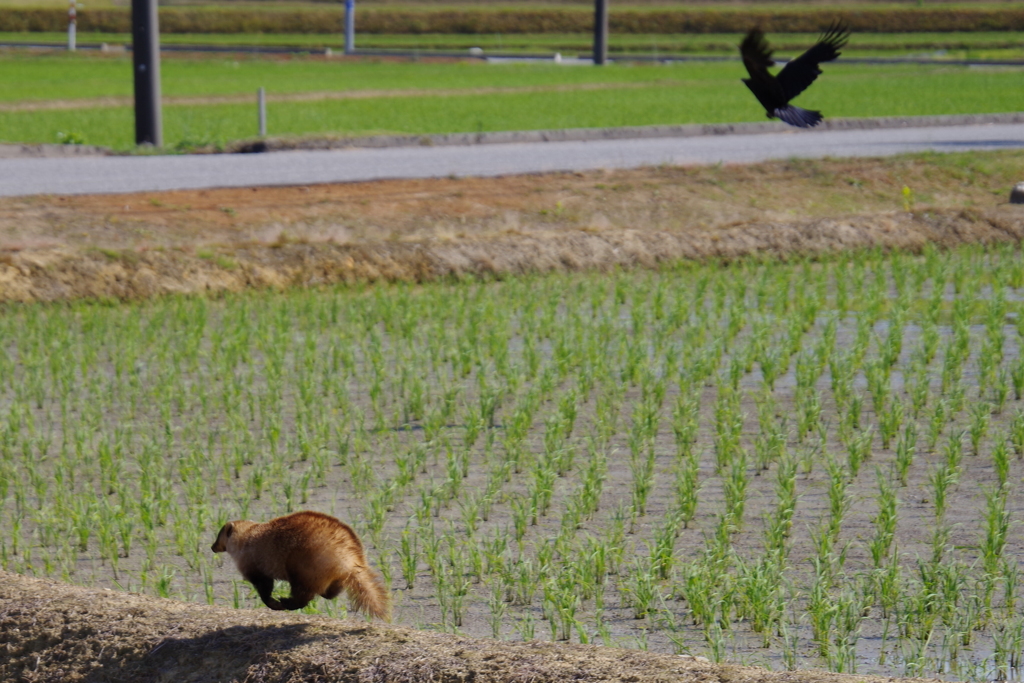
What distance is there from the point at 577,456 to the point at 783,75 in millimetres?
2173

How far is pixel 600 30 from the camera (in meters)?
42.9

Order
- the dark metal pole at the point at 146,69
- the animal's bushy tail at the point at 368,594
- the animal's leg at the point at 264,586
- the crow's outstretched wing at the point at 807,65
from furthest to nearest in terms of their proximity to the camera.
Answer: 1. the dark metal pole at the point at 146,69
2. the crow's outstretched wing at the point at 807,65
3. the animal's leg at the point at 264,586
4. the animal's bushy tail at the point at 368,594

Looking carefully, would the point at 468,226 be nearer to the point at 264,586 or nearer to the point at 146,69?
the point at 146,69

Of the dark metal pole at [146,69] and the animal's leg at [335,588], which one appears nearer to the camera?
the animal's leg at [335,588]

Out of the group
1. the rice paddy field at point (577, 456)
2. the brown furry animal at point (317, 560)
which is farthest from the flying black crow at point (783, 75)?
the brown furry animal at point (317, 560)

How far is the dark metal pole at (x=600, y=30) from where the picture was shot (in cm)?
4238

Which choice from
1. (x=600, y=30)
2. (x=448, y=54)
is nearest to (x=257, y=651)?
(x=600, y=30)

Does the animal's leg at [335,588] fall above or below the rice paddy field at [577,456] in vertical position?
above

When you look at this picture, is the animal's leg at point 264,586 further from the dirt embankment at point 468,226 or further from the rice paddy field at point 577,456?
the dirt embankment at point 468,226

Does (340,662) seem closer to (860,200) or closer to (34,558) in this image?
(34,558)

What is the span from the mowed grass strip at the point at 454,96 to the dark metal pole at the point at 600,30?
98 centimetres

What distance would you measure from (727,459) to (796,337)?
9.00 ft

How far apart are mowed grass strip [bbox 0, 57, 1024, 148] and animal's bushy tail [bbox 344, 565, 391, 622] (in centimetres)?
1613

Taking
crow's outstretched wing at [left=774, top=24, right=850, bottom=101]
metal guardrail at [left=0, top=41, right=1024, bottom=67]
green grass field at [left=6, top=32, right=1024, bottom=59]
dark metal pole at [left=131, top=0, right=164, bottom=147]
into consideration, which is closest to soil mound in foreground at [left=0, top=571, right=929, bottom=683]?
crow's outstretched wing at [left=774, top=24, right=850, bottom=101]
